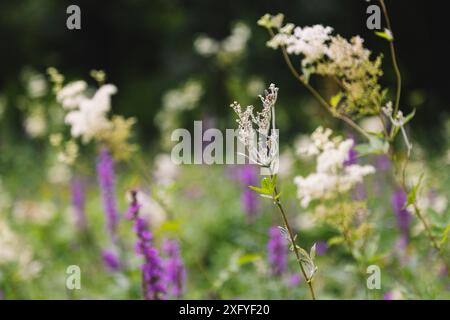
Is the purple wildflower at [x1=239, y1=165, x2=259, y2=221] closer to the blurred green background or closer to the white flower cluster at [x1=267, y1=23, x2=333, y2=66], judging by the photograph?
the blurred green background

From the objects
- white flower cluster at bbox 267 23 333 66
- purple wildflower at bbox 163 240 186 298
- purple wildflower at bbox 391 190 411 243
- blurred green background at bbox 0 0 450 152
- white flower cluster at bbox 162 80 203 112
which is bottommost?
purple wildflower at bbox 163 240 186 298

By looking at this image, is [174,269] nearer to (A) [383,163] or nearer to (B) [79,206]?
(B) [79,206]

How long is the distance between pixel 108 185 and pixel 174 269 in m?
0.85

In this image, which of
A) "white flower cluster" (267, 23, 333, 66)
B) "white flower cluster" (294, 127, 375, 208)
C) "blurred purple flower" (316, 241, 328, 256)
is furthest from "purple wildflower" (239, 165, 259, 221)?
"white flower cluster" (267, 23, 333, 66)

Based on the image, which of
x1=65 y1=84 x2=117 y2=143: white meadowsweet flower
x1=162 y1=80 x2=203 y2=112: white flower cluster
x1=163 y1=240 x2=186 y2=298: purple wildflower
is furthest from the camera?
x1=162 y1=80 x2=203 y2=112: white flower cluster

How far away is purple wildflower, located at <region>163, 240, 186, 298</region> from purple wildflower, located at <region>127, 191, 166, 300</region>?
41cm

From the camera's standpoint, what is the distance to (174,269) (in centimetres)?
313

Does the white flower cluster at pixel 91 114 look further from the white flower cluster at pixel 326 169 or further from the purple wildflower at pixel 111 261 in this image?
the purple wildflower at pixel 111 261

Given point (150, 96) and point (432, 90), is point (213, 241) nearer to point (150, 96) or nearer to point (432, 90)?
point (432, 90)

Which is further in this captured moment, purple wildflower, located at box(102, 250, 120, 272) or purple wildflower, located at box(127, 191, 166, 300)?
purple wildflower, located at box(102, 250, 120, 272)

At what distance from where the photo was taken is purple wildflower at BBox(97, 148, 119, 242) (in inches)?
140

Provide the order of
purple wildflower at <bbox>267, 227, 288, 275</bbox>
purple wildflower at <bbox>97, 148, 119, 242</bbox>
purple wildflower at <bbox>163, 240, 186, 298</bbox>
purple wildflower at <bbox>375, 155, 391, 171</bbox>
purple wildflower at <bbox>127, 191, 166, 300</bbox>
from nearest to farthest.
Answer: purple wildflower at <bbox>127, 191, 166, 300</bbox> → purple wildflower at <bbox>163, 240, 186, 298</bbox> → purple wildflower at <bbox>267, 227, 288, 275</bbox> → purple wildflower at <bbox>97, 148, 119, 242</bbox> → purple wildflower at <bbox>375, 155, 391, 171</bbox>
